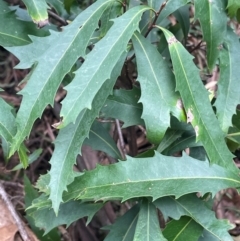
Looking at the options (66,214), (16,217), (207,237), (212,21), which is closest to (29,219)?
(16,217)

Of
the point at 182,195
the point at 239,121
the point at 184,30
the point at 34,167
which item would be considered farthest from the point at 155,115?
the point at 34,167

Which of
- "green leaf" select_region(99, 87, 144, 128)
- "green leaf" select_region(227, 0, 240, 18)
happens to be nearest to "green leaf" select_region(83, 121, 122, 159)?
"green leaf" select_region(99, 87, 144, 128)

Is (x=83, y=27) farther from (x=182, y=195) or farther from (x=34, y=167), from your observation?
(x=34, y=167)

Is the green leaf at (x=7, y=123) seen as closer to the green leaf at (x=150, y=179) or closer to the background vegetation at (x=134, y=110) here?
the background vegetation at (x=134, y=110)

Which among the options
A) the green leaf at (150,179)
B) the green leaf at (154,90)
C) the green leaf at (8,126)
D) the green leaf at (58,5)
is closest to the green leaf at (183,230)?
the green leaf at (150,179)

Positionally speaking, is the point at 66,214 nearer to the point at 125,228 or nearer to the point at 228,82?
the point at 125,228

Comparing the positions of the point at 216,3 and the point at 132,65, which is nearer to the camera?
the point at 216,3

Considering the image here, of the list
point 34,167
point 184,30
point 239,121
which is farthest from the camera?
point 34,167
